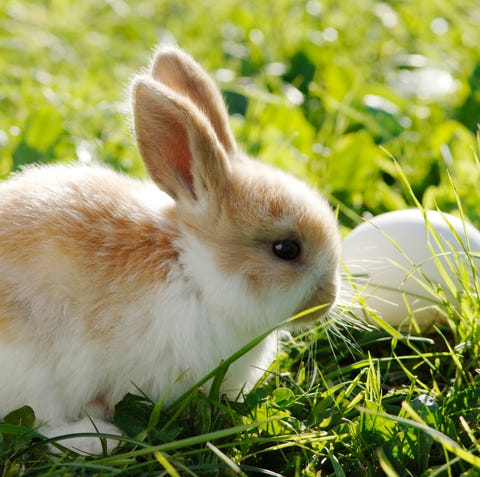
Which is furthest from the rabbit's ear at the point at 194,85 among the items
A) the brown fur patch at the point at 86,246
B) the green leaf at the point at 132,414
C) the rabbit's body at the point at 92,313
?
the green leaf at the point at 132,414

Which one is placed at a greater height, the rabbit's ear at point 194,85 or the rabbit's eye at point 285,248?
the rabbit's ear at point 194,85

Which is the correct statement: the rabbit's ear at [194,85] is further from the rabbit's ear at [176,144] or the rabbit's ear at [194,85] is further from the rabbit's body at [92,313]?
the rabbit's body at [92,313]

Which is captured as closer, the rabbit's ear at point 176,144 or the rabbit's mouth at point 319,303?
the rabbit's ear at point 176,144

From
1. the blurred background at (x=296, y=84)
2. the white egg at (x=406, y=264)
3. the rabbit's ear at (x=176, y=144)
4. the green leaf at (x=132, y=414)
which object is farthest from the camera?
the blurred background at (x=296, y=84)

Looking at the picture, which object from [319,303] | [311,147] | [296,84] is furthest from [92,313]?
[296,84]

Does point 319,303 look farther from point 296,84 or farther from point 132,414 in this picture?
point 296,84

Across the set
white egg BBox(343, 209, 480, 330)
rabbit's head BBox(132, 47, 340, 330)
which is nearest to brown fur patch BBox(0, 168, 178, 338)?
rabbit's head BBox(132, 47, 340, 330)
